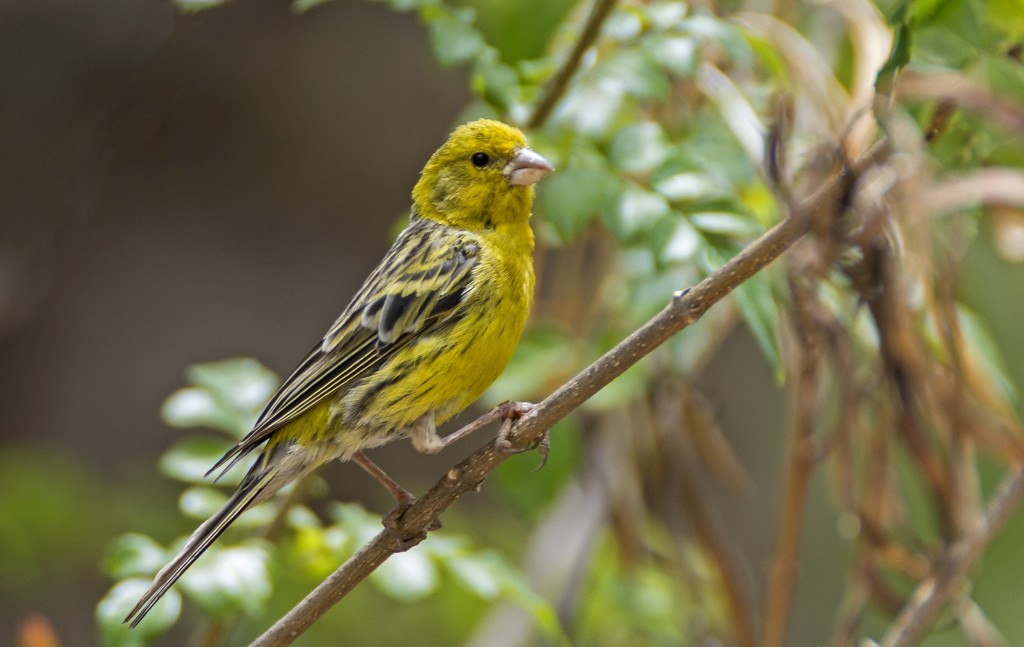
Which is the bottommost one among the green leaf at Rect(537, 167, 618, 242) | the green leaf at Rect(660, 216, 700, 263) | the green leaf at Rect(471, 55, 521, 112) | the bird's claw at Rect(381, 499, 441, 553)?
the bird's claw at Rect(381, 499, 441, 553)

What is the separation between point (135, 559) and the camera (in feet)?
8.55

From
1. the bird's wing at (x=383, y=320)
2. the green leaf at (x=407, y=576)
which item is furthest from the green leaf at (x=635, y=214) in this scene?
the green leaf at (x=407, y=576)

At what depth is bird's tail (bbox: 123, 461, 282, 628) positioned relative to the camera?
8.14 ft

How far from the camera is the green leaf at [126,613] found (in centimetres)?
240

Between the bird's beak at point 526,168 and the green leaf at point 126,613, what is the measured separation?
→ 1392 mm

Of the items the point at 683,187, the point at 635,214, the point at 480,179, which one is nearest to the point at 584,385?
the point at 635,214

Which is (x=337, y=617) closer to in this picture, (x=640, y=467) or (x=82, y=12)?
(x=640, y=467)

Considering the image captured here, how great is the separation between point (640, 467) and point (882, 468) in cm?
95

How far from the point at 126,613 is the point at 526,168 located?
151 centimetres

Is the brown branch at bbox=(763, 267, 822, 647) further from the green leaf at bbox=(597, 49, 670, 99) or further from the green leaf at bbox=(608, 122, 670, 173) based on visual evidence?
the green leaf at bbox=(597, 49, 670, 99)

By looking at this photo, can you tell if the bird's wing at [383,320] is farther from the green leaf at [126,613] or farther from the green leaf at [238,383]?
the green leaf at [126,613]

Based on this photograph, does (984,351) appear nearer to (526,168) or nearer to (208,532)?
(526,168)

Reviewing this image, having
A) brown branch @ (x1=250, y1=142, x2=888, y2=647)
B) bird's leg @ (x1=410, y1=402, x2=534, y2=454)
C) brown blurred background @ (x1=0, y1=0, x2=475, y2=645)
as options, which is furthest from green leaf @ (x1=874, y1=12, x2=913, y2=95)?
brown blurred background @ (x1=0, y1=0, x2=475, y2=645)

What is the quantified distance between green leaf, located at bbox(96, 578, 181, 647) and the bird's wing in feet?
1.68
